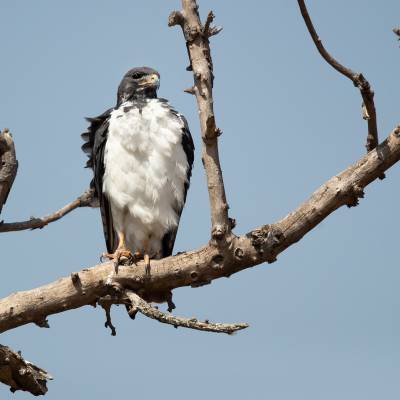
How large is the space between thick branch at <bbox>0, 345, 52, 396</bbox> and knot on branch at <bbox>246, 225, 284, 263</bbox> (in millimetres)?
1899

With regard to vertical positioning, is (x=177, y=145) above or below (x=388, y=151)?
above

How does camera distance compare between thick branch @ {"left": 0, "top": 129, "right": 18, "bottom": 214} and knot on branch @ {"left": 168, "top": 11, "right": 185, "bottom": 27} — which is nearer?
knot on branch @ {"left": 168, "top": 11, "right": 185, "bottom": 27}

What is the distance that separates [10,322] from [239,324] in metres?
2.04

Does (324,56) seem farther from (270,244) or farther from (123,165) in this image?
(123,165)

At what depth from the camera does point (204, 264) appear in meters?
5.54

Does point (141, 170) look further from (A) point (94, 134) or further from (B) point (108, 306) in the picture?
(B) point (108, 306)

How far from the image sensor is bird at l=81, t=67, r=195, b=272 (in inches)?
Result: 294

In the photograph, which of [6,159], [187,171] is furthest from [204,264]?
[187,171]

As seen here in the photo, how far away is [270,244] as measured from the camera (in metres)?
5.35

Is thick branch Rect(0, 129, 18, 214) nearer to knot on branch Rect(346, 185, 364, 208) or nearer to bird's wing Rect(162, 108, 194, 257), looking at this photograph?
bird's wing Rect(162, 108, 194, 257)

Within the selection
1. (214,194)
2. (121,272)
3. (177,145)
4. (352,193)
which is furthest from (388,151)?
(177,145)

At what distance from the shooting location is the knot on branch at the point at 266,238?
17.5 ft

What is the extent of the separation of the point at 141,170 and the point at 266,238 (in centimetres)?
248

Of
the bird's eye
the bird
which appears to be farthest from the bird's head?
the bird
